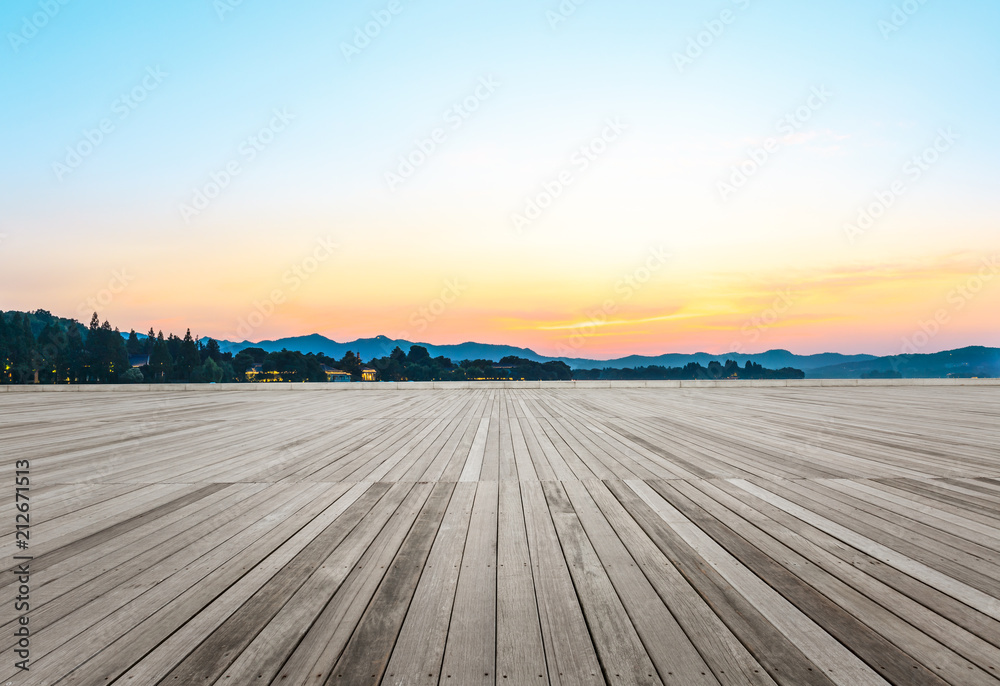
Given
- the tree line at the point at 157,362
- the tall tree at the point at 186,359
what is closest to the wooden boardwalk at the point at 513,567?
the tree line at the point at 157,362

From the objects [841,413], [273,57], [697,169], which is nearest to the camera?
[841,413]

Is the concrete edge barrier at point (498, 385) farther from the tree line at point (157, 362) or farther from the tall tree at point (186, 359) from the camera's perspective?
the tall tree at point (186, 359)

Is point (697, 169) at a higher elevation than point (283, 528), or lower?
higher

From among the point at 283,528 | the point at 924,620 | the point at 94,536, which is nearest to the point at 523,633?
the point at 924,620

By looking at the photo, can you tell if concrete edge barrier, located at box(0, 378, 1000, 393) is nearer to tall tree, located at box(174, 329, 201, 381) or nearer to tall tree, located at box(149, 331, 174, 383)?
tall tree, located at box(149, 331, 174, 383)

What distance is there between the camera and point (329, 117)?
11.7 m

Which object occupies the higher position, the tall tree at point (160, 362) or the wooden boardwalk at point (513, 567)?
the tall tree at point (160, 362)

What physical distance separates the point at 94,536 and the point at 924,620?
4.12 metres

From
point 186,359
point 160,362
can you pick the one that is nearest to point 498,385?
point 160,362

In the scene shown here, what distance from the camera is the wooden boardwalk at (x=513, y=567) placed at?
1.42 m

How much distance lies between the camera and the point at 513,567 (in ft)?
6.98

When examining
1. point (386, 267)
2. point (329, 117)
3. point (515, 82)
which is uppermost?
point (515, 82)

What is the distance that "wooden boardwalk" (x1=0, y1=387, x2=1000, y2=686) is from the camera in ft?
4.64

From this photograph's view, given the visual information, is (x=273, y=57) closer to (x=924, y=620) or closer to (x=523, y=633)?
(x=523, y=633)
